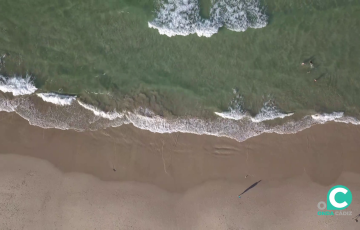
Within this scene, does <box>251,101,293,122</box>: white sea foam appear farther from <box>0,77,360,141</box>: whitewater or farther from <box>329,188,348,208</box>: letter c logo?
<box>329,188,348,208</box>: letter c logo

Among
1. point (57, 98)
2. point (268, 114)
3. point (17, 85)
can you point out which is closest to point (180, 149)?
point (268, 114)

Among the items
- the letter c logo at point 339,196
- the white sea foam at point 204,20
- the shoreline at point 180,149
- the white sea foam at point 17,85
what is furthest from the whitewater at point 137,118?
the white sea foam at point 204,20

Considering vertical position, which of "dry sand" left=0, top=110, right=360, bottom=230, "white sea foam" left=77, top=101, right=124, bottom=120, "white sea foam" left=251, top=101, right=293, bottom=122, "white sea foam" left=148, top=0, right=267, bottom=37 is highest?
"white sea foam" left=148, top=0, right=267, bottom=37

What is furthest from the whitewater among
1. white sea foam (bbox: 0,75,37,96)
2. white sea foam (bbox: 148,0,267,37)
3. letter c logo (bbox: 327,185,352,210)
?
white sea foam (bbox: 148,0,267,37)

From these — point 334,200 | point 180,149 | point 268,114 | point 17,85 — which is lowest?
point 334,200

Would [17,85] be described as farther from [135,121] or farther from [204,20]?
[204,20]
